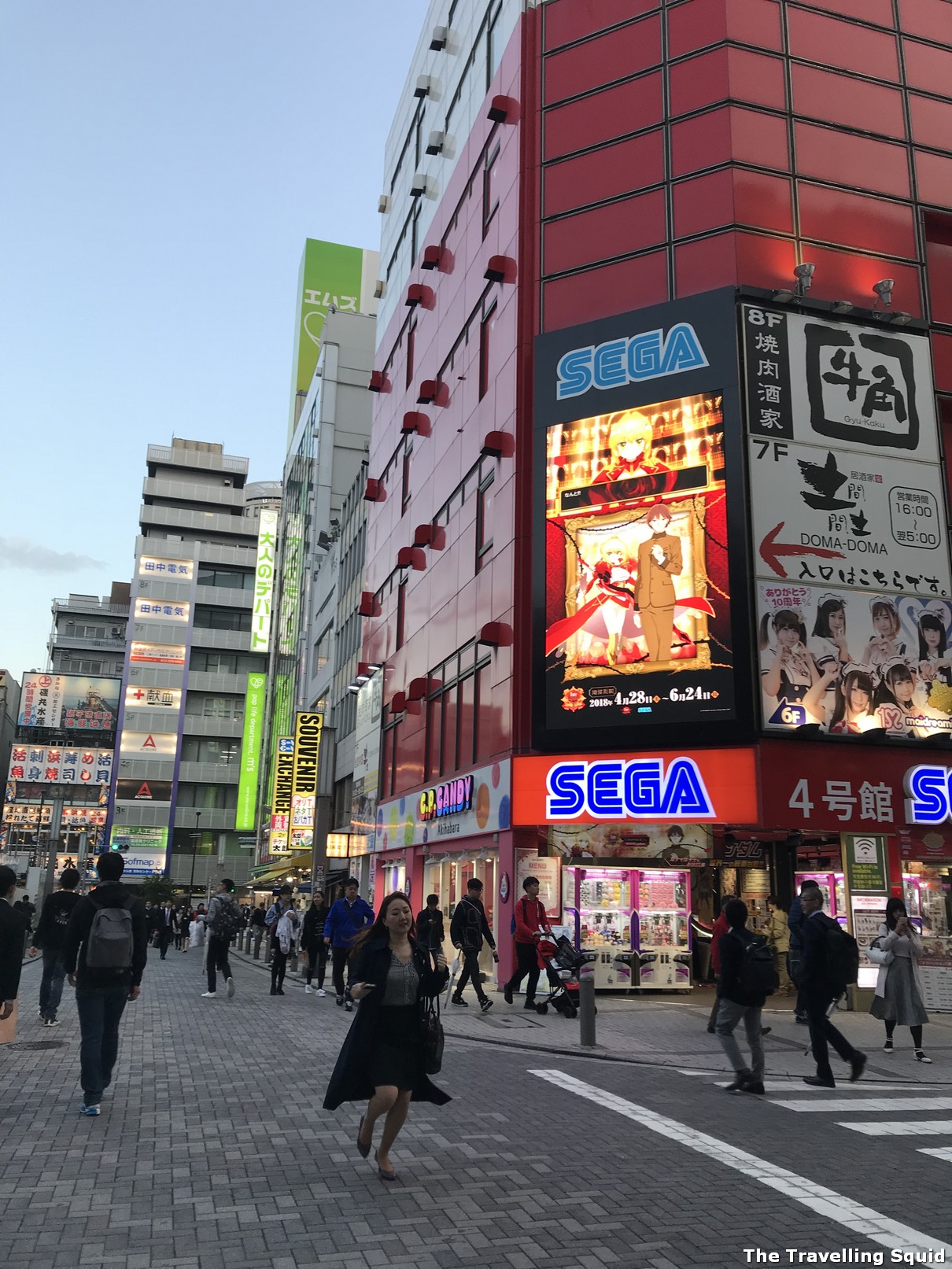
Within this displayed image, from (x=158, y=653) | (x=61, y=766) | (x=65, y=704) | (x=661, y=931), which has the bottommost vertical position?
(x=661, y=931)

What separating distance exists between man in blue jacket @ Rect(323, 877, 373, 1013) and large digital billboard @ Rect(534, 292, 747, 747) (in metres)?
5.58

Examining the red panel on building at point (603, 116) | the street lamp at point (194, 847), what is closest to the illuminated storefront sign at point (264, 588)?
the street lamp at point (194, 847)

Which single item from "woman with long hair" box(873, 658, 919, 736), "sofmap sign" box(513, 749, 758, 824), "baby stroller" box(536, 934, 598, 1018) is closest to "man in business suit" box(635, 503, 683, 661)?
"sofmap sign" box(513, 749, 758, 824)

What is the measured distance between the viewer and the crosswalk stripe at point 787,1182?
5.53 m

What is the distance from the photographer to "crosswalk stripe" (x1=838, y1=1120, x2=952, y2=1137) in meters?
8.13

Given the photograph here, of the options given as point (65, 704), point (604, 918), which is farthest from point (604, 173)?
point (65, 704)

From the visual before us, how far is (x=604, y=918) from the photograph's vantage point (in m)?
19.1

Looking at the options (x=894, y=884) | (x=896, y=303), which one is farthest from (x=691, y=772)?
(x=896, y=303)

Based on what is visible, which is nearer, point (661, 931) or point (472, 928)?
point (472, 928)

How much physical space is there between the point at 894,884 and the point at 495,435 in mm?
11955

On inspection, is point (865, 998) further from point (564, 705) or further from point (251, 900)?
point (251, 900)

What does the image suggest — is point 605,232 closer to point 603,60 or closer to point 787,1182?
point 603,60

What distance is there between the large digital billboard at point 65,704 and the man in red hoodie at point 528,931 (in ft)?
282

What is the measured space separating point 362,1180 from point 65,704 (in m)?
96.7
